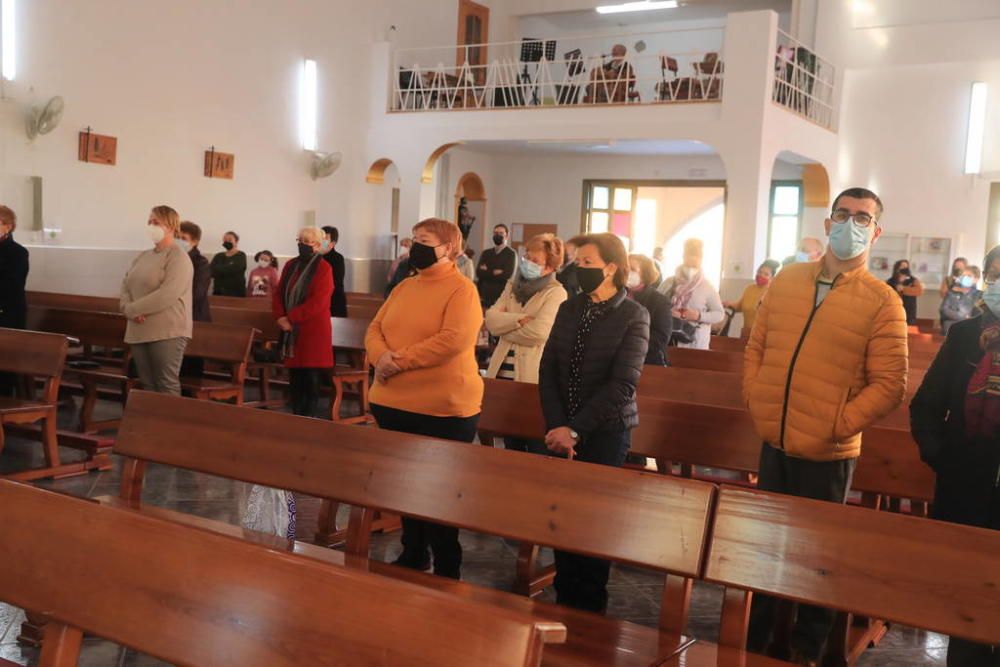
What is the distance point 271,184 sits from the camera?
1473 cm

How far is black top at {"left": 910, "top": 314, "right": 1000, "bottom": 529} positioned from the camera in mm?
2768

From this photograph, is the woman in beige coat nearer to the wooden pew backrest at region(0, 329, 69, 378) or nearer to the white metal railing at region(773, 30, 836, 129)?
the wooden pew backrest at region(0, 329, 69, 378)

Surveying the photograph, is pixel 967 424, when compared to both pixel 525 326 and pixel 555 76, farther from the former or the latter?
pixel 555 76

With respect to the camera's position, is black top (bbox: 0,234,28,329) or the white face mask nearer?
the white face mask

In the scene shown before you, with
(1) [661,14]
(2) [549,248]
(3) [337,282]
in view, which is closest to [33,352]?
(3) [337,282]

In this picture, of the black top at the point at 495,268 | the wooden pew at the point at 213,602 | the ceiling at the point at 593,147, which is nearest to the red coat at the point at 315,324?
the black top at the point at 495,268

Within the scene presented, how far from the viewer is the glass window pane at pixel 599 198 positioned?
61.2 feet

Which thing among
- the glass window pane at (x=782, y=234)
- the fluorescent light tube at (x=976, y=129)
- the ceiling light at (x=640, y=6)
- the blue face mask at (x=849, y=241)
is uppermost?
the ceiling light at (x=640, y=6)

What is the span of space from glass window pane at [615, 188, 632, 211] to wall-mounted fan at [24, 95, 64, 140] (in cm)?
1034

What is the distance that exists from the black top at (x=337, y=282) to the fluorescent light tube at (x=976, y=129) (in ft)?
37.5

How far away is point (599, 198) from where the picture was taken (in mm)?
18672

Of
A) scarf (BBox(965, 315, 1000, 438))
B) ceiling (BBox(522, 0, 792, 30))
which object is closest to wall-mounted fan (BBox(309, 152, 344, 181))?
ceiling (BBox(522, 0, 792, 30))

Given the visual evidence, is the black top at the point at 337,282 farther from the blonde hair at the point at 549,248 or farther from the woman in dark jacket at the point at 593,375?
the woman in dark jacket at the point at 593,375

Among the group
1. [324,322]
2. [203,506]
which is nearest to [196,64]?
[324,322]
